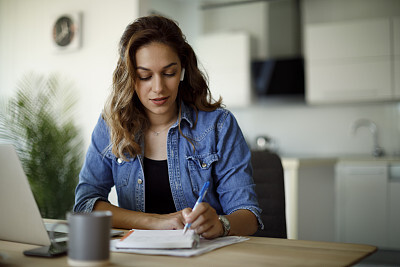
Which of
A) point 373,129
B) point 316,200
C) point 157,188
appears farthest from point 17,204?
point 373,129

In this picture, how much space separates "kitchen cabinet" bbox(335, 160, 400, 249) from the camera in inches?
159

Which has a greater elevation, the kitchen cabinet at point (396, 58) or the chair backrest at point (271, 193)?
the kitchen cabinet at point (396, 58)

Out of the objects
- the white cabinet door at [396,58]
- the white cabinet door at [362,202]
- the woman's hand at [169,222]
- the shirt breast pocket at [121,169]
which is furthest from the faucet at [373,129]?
the woman's hand at [169,222]

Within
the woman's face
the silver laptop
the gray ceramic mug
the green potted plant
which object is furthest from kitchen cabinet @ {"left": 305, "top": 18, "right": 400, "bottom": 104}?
the gray ceramic mug

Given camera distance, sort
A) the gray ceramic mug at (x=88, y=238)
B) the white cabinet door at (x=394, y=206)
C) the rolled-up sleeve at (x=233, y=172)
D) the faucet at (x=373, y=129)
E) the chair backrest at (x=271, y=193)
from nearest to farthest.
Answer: the gray ceramic mug at (x=88, y=238), the rolled-up sleeve at (x=233, y=172), the chair backrest at (x=271, y=193), the white cabinet door at (x=394, y=206), the faucet at (x=373, y=129)

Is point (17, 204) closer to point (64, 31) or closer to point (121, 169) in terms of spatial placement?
point (121, 169)

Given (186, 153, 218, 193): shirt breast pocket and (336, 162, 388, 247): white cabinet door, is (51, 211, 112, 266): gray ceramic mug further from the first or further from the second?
(336, 162, 388, 247): white cabinet door

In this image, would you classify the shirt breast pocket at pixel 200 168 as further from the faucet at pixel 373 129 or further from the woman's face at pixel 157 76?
the faucet at pixel 373 129

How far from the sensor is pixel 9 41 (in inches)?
165

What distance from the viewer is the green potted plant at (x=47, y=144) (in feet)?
11.4

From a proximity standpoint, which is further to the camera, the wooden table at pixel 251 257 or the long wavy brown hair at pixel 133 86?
the long wavy brown hair at pixel 133 86

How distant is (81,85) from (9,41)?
1.06m

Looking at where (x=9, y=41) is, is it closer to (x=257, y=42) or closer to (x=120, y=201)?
(x=257, y=42)

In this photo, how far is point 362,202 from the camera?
415 centimetres
